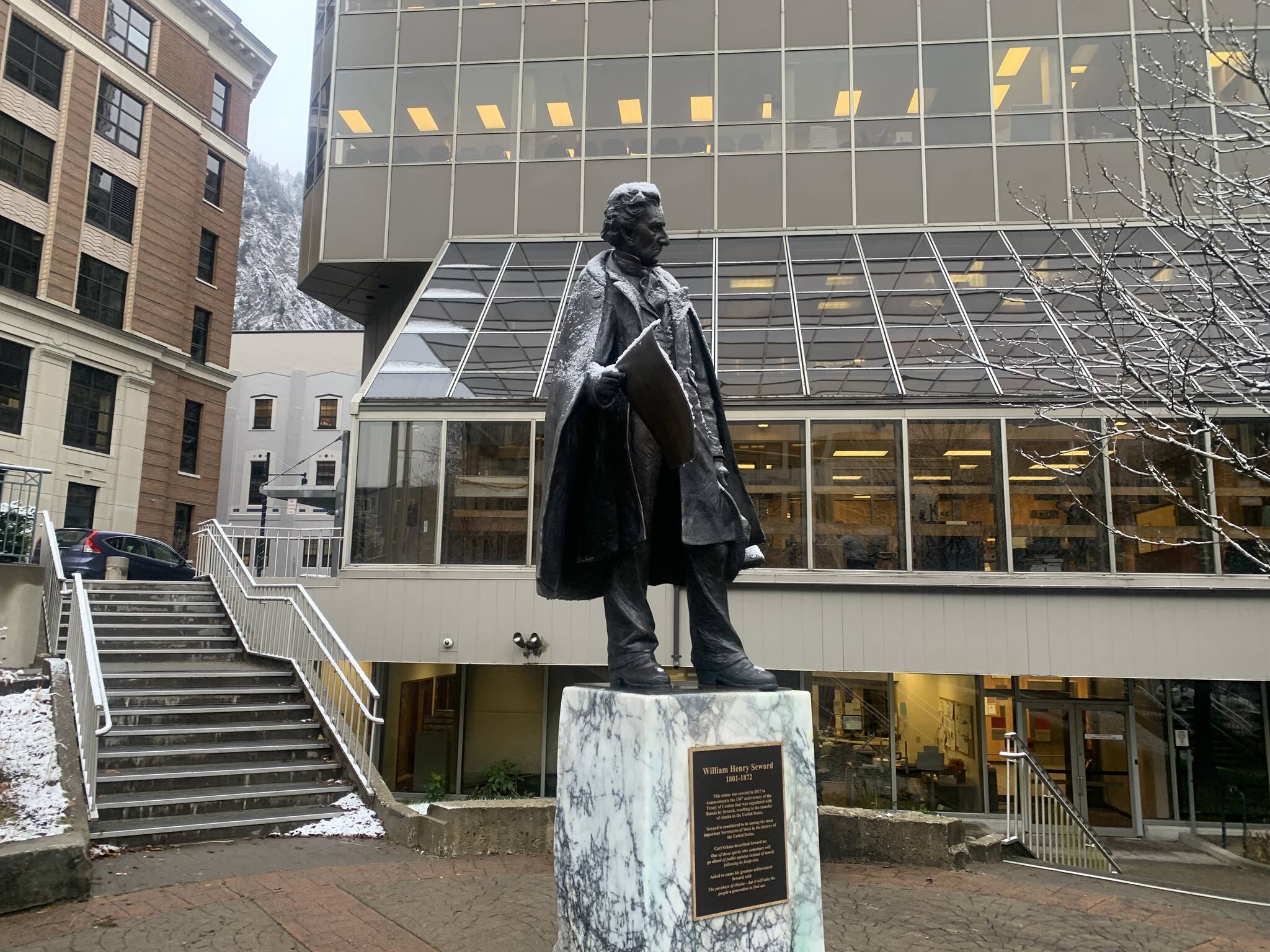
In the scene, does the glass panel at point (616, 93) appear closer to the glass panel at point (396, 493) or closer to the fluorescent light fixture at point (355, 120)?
the fluorescent light fixture at point (355, 120)

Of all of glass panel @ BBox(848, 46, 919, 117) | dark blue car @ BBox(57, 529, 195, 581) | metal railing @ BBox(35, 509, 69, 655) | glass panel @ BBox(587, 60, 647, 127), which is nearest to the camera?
metal railing @ BBox(35, 509, 69, 655)

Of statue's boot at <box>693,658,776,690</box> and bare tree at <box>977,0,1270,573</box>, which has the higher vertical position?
bare tree at <box>977,0,1270,573</box>

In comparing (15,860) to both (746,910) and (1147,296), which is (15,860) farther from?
(1147,296)

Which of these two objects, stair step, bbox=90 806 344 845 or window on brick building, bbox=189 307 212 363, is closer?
stair step, bbox=90 806 344 845

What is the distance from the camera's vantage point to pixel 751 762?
4.19 meters

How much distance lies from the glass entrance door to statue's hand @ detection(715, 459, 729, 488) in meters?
11.9

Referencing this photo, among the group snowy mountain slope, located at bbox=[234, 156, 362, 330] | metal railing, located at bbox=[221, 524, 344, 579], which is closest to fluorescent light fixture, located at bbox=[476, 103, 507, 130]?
metal railing, located at bbox=[221, 524, 344, 579]

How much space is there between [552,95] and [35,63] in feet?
61.4

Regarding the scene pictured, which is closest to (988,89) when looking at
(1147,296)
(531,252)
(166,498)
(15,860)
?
(1147,296)

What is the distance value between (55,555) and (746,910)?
36.5 ft

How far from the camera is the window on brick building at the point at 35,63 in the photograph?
26.9m

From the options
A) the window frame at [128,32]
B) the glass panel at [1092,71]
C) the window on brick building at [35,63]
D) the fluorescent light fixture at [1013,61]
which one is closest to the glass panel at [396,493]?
the fluorescent light fixture at [1013,61]

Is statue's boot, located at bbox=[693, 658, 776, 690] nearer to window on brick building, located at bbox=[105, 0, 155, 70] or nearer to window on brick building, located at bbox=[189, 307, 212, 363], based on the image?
window on brick building, located at bbox=[105, 0, 155, 70]

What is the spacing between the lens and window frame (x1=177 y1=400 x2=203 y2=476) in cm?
3388
